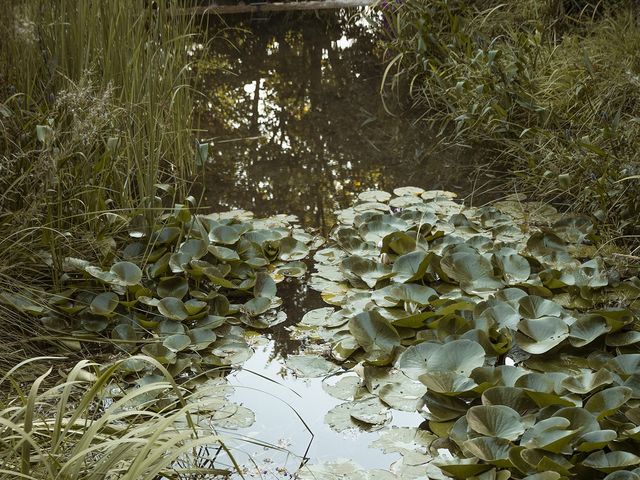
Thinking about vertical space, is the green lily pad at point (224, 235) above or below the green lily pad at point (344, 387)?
above

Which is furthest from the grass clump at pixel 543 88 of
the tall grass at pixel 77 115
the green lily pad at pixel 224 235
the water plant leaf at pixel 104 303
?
the water plant leaf at pixel 104 303

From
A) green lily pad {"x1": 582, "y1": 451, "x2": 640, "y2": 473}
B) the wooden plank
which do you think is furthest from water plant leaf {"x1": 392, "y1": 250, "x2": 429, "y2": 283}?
the wooden plank

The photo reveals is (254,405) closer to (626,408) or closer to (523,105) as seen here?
(626,408)

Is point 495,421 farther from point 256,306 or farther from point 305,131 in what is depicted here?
point 305,131

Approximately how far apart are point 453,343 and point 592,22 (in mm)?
2786

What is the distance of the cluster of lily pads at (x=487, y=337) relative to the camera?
2180 mm

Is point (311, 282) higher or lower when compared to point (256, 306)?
higher

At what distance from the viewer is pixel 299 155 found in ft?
14.9

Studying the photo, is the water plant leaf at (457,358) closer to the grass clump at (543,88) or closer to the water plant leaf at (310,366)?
the water plant leaf at (310,366)

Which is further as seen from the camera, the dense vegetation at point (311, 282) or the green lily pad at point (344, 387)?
the green lily pad at point (344, 387)

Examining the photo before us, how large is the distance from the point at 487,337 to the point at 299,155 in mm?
2148

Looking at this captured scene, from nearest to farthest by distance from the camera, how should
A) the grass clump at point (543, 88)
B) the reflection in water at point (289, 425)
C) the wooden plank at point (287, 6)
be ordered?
the reflection in water at point (289, 425)
the grass clump at point (543, 88)
the wooden plank at point (287, 6)

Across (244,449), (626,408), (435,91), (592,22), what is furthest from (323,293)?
(592,22)

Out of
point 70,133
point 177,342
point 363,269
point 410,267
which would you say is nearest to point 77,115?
point 70,133
